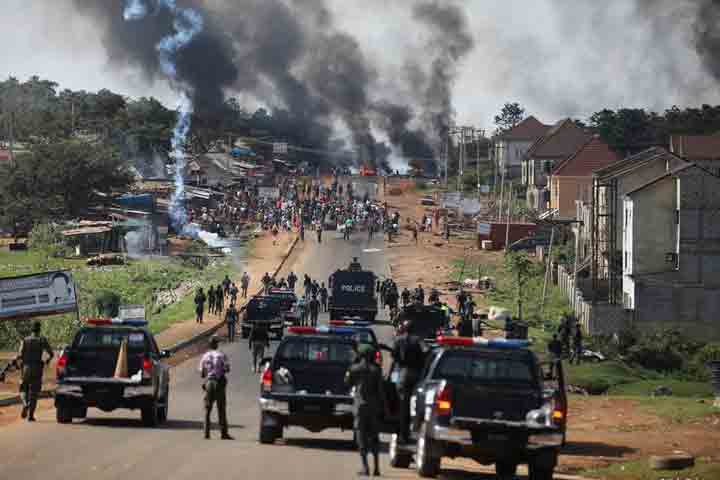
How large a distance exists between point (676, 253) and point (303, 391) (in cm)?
4639

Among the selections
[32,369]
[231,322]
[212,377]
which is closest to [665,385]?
[231,322]

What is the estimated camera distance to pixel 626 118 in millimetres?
164625

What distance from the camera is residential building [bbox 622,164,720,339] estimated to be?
6091 cm

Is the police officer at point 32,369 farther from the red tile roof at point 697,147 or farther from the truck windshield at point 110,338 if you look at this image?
the red tile roof at point 697,147

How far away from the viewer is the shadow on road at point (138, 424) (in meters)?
21.9

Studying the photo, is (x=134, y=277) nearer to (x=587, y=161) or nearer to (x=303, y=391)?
(x=587, y=161)

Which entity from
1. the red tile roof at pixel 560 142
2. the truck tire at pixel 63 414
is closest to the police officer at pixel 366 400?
the truck tire at pixel 63 414

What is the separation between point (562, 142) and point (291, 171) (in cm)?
3617

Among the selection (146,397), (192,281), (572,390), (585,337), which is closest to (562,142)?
(192,281)

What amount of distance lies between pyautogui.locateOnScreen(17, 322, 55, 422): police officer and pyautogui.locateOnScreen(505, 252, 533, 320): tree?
33473mm

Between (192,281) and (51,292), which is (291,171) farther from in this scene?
(51,292)

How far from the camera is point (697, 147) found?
104500mm

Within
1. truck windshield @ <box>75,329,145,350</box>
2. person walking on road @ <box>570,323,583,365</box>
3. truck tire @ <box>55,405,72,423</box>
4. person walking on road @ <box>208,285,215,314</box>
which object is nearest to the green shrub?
person walking on road @ <box>208,285,215,314</box>

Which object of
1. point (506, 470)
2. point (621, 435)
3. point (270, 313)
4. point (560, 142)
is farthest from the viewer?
point (560, 142)
